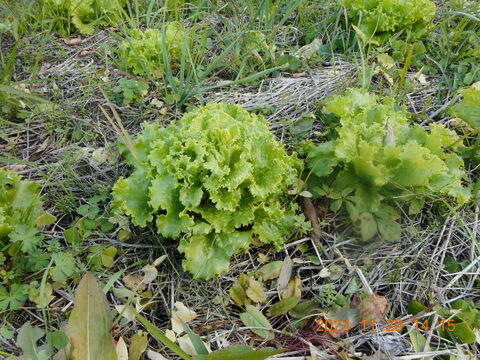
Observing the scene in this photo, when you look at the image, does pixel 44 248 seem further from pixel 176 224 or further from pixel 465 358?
pixel 465 358

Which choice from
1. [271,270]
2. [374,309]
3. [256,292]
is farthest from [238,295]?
[374,309]

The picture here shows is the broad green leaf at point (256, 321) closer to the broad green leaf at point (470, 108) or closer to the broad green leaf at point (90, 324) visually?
the broad green leaf at point (90, 324)

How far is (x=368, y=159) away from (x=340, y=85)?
1.28 m

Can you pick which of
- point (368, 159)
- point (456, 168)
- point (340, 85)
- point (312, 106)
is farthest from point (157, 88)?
point (456, 168)

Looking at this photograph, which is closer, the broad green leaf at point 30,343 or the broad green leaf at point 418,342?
the broad green leaf at point 30,343

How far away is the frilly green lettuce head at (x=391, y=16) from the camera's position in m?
3.58

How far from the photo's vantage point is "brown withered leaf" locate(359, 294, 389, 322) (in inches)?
84.7

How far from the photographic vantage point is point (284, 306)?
2213 millimetres

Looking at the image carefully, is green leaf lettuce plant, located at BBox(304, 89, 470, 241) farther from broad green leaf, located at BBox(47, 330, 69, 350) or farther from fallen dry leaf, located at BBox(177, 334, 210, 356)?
broad green leaf, located at BBox(47, 330, 69, 350)

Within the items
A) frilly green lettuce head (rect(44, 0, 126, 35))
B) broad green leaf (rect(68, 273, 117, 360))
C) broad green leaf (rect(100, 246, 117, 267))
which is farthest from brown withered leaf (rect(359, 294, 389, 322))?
frilly green lettuce head (rect(44, 0, 126, 35))

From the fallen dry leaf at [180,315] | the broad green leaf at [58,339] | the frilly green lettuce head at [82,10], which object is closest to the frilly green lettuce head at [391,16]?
the frilly green lettuce head at [82,10]

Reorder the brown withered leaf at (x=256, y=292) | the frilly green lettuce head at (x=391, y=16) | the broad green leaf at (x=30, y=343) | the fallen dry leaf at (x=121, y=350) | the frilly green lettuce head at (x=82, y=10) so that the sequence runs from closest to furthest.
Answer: the broad green leaf at (x=30, y=343) → the fallen dry leaf at (x=121, y=350) → the brown withered leaf at (x=256, y=292) → the frilly green lettuce head at (x=391, y=16) → the frilly green lettuce head at (x=82, y=10)

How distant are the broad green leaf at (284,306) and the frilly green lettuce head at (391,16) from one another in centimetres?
243

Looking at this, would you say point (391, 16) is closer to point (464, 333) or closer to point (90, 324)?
point (464, 333)
